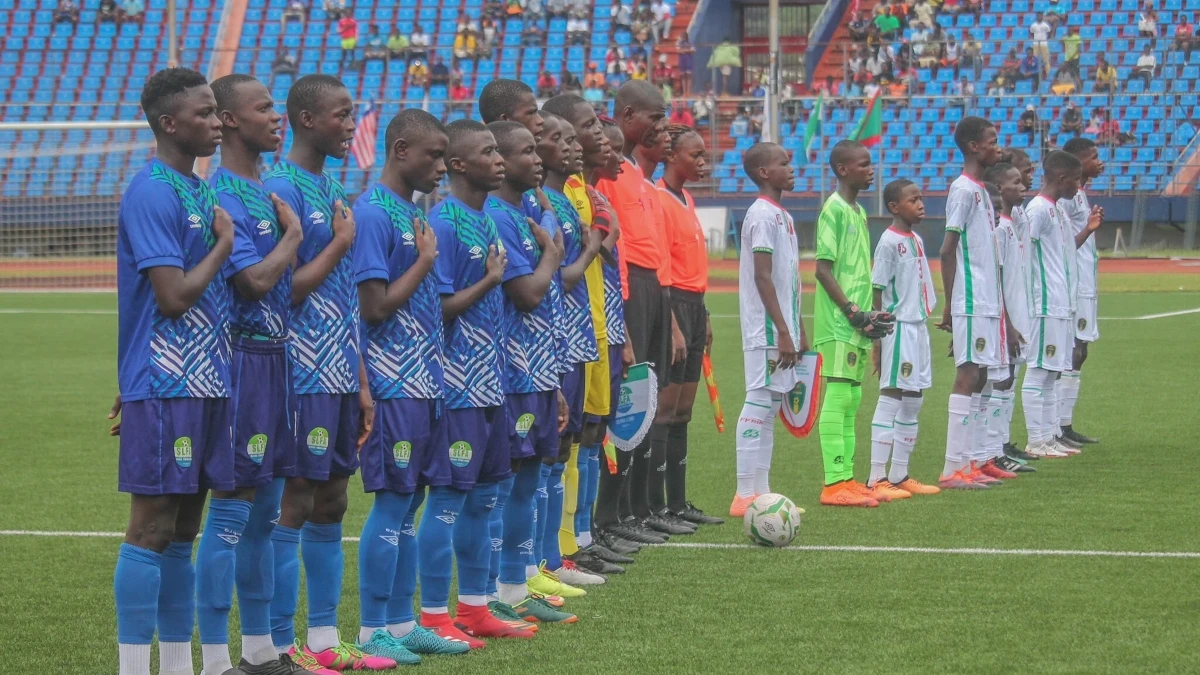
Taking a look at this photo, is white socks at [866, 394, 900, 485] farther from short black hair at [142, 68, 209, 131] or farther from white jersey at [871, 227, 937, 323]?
short black hair at [142, 68, 209, 131]

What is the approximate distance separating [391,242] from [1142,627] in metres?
3.23

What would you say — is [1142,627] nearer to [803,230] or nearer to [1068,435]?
[1068,435]

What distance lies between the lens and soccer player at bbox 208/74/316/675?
5031mm

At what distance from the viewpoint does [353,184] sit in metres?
32.7

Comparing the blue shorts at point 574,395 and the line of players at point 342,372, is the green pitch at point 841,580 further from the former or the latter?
the blue shorts at point 574,395

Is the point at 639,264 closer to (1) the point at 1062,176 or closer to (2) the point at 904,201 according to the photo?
(2) the point at 904,201

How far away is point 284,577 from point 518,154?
197cm

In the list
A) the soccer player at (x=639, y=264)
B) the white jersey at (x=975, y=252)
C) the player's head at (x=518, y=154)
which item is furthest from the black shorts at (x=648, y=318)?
the white jersey at (x=975, y=252)

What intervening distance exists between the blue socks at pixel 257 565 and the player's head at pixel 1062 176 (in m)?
7.95

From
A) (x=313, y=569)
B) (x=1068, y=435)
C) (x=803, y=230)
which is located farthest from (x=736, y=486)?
(x=803, y=230)

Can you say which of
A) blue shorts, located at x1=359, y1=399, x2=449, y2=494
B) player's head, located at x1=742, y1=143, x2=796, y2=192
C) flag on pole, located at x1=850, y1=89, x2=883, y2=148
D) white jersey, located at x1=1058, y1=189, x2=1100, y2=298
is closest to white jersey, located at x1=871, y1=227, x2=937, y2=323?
player's head, located at x1=742, y1=143, x2=796, y2=192

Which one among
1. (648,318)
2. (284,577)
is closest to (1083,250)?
(648,318)

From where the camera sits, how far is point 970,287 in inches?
398

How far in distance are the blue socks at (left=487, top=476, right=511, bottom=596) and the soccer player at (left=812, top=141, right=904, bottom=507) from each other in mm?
3410
